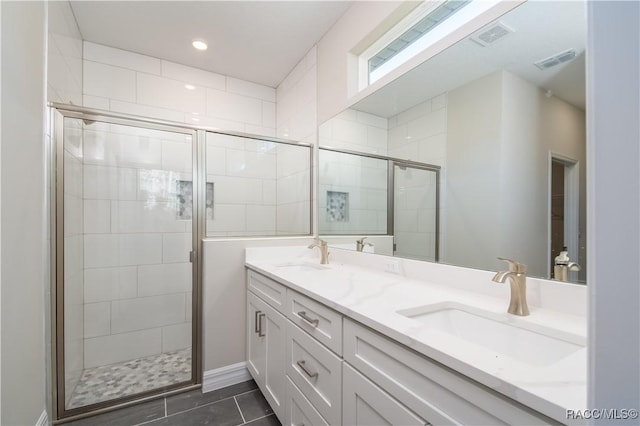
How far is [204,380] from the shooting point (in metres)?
1.76

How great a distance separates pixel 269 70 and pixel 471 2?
5.96 ft

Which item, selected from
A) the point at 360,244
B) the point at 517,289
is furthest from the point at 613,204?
the point at 360,244

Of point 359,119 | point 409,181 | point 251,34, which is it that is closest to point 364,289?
point 409,181

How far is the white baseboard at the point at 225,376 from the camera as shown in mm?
1770

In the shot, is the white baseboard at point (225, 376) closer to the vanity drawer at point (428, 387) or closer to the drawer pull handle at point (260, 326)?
the drawer pull handle at point (260, 326)

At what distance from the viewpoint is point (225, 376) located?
1.82 meters

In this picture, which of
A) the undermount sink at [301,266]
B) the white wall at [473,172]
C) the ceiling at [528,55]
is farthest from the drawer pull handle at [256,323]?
the ceiling at [528,55]

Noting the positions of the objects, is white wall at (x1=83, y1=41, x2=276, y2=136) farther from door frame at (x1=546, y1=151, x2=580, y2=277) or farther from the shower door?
door frame at (x1=546, y1=151, x2=580, y2=277)

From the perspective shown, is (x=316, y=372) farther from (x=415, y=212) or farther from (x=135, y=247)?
(x=135, y=247)

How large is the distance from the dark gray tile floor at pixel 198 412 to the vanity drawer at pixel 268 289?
65 cm

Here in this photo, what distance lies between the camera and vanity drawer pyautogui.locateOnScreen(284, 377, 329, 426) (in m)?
1.04

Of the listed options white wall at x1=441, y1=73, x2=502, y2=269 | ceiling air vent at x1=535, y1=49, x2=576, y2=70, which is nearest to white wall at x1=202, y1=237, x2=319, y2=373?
white wall at x1=441, y1=73, x2=502, y2=269

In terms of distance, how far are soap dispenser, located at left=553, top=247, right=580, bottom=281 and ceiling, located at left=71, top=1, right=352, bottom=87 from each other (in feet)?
6.19

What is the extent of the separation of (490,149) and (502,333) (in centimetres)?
69
